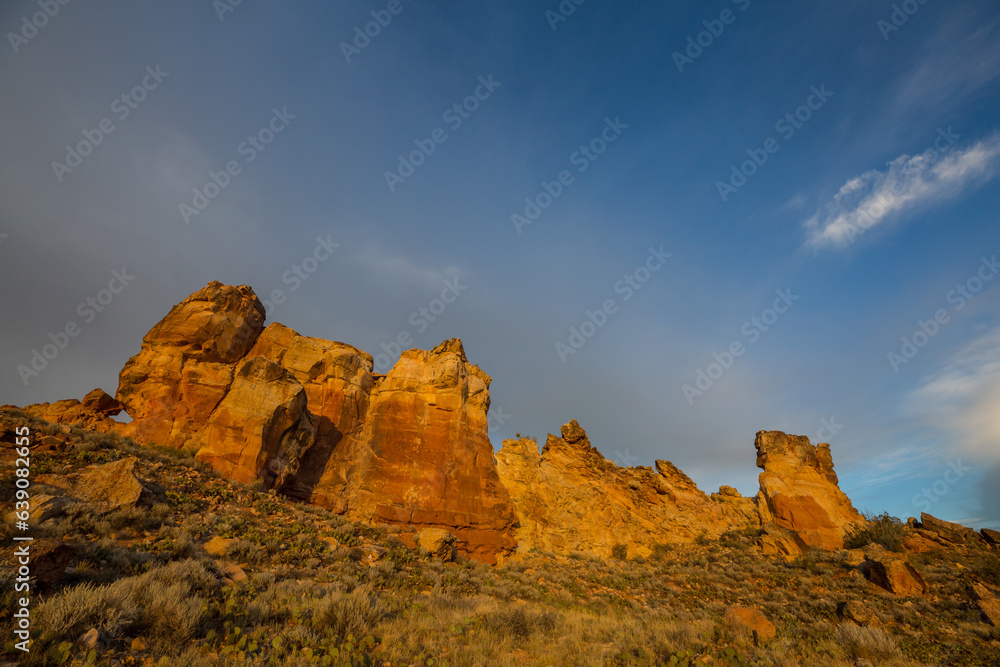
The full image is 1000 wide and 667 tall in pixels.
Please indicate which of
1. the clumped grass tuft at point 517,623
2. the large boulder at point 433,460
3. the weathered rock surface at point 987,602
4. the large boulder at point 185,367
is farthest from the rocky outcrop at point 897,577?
the large boulder at point 185,367

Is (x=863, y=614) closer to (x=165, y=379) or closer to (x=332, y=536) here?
(x=332, y=536)

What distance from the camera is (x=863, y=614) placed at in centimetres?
1243

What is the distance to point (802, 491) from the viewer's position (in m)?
27.7

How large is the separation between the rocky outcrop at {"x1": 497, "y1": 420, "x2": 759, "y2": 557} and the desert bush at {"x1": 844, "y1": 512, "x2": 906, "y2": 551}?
626 centimetres

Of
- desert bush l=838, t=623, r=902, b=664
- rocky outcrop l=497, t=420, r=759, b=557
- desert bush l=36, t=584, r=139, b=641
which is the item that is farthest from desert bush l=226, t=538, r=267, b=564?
rocky outcrop l=497, t=420, r=759, b=557

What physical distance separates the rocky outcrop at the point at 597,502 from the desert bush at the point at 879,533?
6.26m

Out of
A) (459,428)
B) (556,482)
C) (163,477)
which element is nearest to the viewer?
(163,477)

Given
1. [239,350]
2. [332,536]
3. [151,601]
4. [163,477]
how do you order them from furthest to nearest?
1. [239,350]
2. [332,536]
3. [163,477]
4. [151,601]

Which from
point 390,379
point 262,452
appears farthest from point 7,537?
point 390,379

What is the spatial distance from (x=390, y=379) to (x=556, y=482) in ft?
49.0

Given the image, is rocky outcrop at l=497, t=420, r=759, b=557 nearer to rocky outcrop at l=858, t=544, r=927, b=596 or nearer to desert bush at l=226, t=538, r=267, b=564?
rocky outcrop at l=858, t=544, r=927, b=596

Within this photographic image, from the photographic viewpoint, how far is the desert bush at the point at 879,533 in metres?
22.3

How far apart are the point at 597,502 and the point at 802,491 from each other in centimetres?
1523

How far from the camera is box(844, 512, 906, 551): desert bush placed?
22312mm
